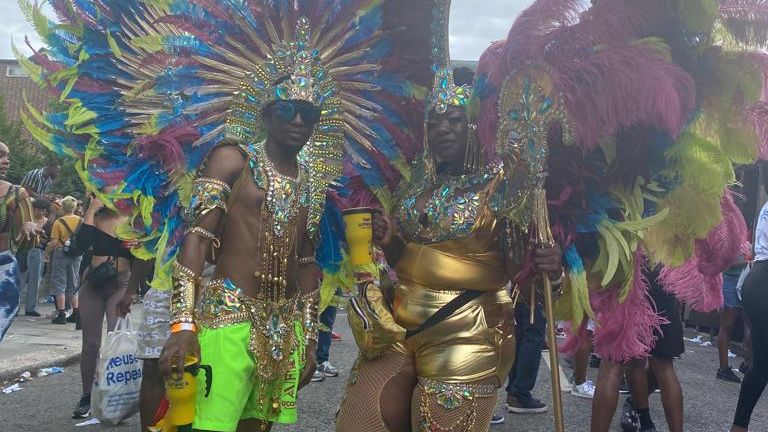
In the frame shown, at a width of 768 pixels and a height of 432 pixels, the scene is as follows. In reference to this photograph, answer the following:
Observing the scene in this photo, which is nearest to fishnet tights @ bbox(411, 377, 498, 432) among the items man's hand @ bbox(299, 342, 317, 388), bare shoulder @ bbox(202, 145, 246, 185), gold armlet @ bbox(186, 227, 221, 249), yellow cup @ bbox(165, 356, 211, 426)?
man's hand @ bbox(299, 342, 317, 388)

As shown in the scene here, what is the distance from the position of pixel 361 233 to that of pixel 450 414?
811 mm

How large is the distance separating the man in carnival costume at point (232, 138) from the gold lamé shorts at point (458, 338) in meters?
0.46

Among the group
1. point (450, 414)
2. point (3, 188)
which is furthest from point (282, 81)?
point (3, 188)

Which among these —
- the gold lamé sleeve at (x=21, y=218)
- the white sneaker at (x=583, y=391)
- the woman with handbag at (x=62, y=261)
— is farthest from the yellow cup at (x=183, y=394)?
the woman with handbag at (x=62, y=261)

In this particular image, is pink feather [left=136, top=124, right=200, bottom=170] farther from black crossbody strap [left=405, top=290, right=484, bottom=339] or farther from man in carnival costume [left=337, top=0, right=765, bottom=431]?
black crossbody strap [left=405, top=290, right=484, bottom=339]

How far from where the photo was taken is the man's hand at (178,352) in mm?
2715

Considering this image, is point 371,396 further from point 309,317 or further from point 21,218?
point 21,218

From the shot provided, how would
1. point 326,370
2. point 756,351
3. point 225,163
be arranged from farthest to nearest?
point 326,370 → point 756,351 → point 225,163

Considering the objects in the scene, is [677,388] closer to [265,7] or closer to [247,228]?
[247,228]

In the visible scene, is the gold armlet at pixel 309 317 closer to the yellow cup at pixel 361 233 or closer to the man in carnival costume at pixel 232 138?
the man in carnival costume at pixel 232 138

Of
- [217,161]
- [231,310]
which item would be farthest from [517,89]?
[231,310]

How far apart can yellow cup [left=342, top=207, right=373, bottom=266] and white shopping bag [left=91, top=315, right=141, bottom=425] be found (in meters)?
2.23

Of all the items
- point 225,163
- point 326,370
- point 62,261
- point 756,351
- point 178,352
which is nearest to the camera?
point 178,352

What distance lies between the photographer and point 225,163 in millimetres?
3025
